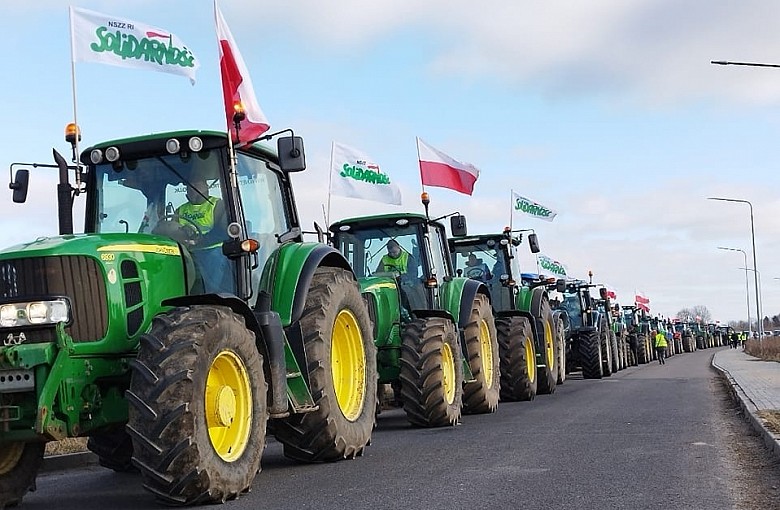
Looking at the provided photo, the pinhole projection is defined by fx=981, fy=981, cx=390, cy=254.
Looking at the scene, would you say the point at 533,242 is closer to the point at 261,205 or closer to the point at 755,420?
the point at 755,420

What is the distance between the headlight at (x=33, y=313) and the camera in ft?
20.5

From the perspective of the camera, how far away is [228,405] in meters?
6.65

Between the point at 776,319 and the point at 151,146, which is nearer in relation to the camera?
the point at 151,146

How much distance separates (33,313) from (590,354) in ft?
67.4

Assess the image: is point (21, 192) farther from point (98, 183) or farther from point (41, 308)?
point (41, 308)

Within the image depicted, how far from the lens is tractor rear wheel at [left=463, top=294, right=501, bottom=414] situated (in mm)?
13336

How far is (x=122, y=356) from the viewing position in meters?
6.62

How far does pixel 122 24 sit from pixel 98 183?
176 centimetres

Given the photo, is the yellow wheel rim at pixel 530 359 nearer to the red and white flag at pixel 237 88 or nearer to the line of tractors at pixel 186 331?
the line of tractors at pixel 186 331

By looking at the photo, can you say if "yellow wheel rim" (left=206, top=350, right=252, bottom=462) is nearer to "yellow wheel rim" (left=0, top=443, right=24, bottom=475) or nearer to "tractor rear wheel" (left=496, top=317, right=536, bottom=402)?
"yellow wheel rim" (left=0, top=443, right=24, bottom=475)

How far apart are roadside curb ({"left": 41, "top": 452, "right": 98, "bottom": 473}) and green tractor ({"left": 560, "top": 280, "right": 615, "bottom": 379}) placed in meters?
16.3

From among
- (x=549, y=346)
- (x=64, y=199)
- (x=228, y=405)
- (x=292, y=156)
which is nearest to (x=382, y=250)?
(x=292, y=156)

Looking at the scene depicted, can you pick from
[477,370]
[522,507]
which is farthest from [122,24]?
[477,370]

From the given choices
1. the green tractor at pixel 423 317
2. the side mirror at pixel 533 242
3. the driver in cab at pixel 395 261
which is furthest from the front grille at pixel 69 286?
the side mirror at pixel 533 242
